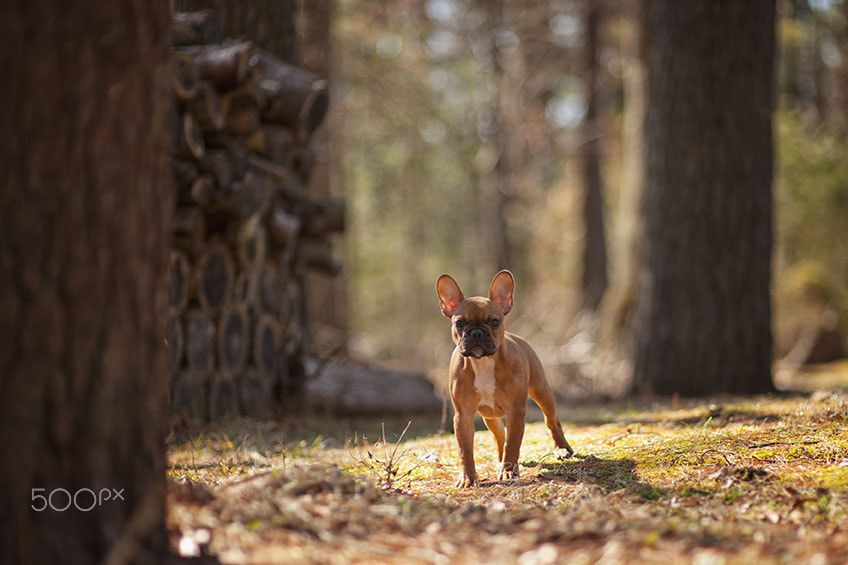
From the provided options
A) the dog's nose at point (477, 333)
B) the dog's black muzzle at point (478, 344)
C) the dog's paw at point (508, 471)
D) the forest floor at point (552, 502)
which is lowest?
the dog's paw at point (508, 471)

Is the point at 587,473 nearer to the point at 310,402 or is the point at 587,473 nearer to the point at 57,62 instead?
the point at 57,62

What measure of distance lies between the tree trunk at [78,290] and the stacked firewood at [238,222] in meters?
3.50

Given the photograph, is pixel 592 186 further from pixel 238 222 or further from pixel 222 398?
pixel 222 398

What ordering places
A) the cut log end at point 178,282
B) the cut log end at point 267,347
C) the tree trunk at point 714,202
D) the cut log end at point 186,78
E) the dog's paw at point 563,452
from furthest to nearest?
1. the tree trunk at point 714,202
2. the cut log end at point 267,347
3. the cut log end at point 178,282
4. the cut log end at point 186,78
5. the dog's paw at point 563,452

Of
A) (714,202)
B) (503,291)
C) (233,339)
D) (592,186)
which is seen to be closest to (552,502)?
(503,291)

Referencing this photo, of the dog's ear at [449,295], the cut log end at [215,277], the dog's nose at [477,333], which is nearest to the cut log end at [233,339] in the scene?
the cut log end at [215,277]

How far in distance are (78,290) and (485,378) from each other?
2.33 metres

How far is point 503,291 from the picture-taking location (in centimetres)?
461

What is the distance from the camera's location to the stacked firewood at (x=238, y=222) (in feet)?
20.8

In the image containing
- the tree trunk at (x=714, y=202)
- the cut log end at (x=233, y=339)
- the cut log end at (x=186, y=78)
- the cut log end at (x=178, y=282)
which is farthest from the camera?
the tree trunk at (x=714, y=202)

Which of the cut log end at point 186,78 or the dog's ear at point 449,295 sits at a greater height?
the cut log end at point 186,78

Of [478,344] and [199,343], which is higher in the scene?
[478,344]

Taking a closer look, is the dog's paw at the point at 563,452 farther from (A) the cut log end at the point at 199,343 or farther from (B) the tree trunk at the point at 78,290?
(A) the cut log end at the point at 199,343

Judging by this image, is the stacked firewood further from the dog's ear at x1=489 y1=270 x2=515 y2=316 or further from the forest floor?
the dog's ear at x1=489 y1=270 x2=515 y2=316
